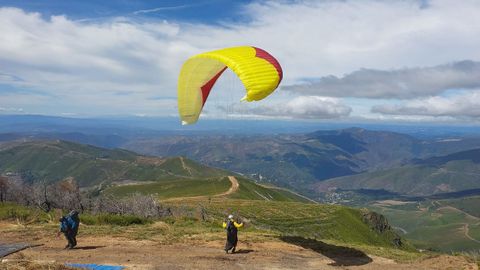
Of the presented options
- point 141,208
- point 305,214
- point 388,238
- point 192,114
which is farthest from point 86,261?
point 388,238

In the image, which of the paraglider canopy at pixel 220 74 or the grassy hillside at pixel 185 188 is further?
the grassy hillside at pixel 185 188

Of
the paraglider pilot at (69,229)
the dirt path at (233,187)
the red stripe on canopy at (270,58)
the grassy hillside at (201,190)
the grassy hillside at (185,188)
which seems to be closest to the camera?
the red stripe on canopy at (270,58)

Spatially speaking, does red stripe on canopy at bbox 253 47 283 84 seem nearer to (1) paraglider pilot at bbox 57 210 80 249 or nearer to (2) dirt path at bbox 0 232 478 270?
(2) dirt path at bbox 0 232 478 270

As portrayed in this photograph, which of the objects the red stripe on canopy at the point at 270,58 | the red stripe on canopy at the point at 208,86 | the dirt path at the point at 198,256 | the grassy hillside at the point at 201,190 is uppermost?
the red stripe on canopy at the point at 270,58

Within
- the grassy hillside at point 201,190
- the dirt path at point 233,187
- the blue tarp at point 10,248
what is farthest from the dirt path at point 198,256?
the dirt path at point 233,187

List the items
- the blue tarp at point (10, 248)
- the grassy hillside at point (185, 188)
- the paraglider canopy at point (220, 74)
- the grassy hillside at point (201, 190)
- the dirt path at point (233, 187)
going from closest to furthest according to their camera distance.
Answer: the paraglider canopy at point (220, 74) < the blue tarp at point (10, 248) < the dirt path at point (233, 187) < the grassy hillside at point (201, 190) < the grassy hillside at point (185, 188)

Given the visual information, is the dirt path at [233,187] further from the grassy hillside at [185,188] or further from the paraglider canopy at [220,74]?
the paraglider canopy at [220,74]

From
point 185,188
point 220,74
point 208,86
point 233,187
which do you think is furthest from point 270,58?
point 185,188

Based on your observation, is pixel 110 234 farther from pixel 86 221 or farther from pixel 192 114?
pixel 192 114

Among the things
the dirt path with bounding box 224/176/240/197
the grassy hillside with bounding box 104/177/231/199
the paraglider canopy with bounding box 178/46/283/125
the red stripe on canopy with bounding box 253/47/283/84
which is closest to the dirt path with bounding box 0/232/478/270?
the paraglider canopy with bounding box 178/46/283/125
